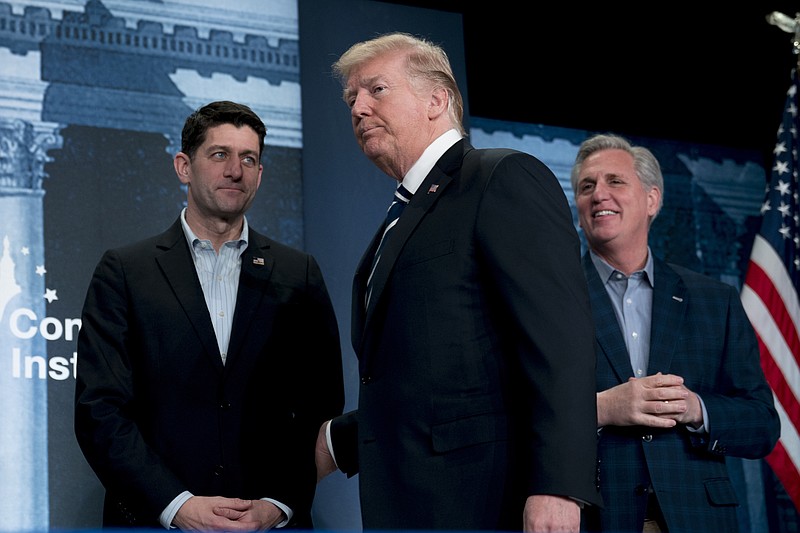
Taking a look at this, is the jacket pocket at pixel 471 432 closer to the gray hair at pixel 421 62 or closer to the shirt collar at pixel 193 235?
the gray hair at pixel 421 62

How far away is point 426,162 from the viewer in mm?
2295

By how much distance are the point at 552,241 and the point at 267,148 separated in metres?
2.38

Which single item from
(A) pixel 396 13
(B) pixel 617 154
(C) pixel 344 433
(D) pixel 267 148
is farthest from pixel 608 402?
(A) pixel 396 13

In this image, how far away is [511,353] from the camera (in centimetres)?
199

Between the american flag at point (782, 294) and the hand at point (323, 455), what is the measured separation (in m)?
2.20

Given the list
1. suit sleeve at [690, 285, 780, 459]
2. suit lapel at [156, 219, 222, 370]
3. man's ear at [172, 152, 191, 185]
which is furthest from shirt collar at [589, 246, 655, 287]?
man's ear at [172, 152, 191, 185]

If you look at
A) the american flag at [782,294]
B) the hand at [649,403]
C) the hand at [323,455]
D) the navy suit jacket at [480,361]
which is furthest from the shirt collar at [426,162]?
the american flag at [782,294]

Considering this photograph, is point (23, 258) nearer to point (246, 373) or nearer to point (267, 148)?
point (267, 148)

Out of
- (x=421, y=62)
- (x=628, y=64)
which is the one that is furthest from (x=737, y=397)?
(x=628, y=64)

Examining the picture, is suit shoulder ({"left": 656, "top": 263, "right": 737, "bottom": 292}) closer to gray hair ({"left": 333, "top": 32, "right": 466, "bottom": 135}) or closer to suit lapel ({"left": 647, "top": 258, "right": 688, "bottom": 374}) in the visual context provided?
suit lapel ({"left": 647, "top": 258, "right": 688, "bottom": 374})

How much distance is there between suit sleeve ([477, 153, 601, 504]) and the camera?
6.07 ft

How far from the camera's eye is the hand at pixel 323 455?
103 inches

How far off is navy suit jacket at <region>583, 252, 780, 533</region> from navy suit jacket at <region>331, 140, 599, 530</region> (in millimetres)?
860

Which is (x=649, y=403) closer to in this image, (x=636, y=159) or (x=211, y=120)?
(x=636, y=159)
